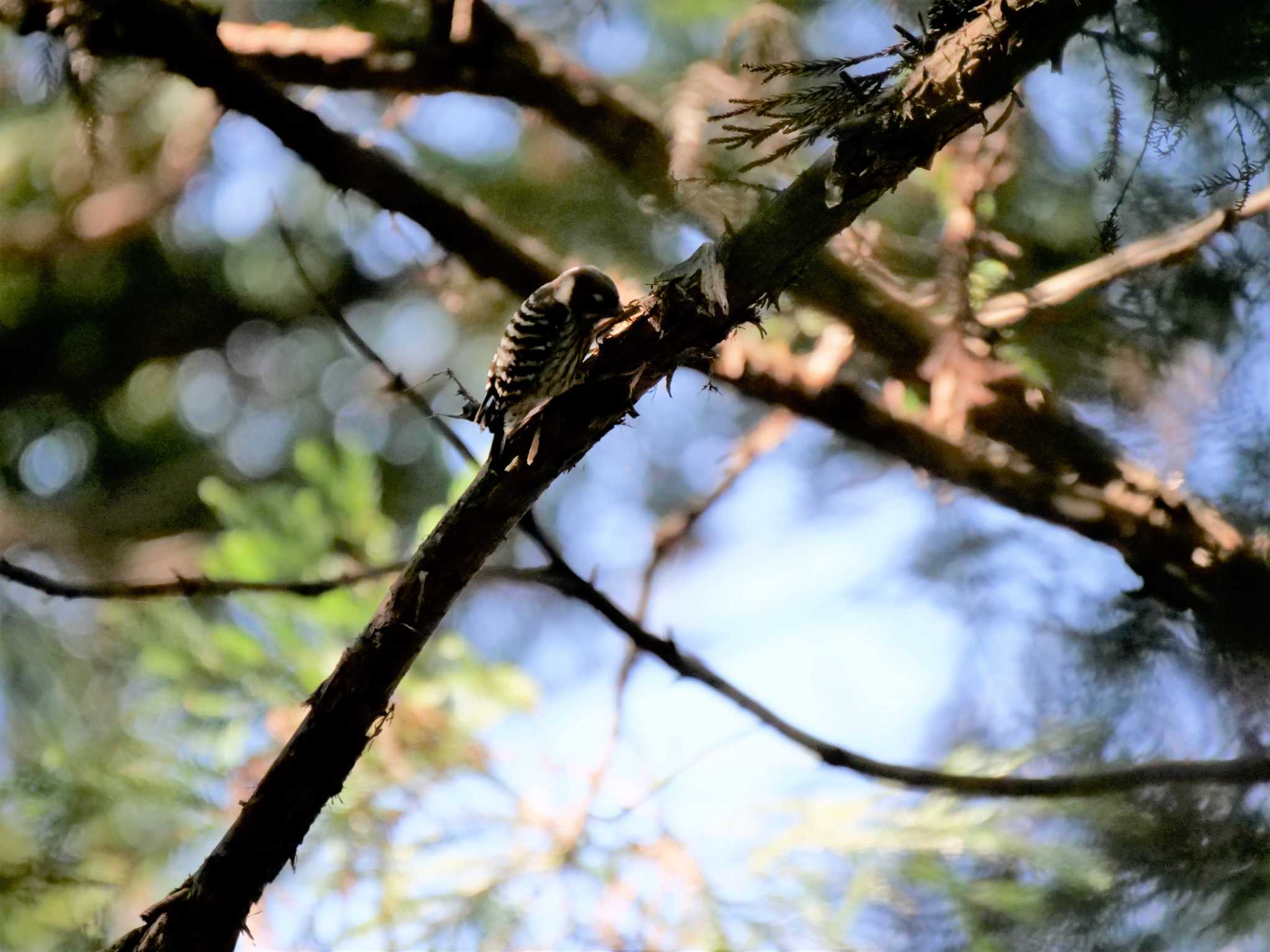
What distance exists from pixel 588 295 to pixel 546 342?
0.09 metres

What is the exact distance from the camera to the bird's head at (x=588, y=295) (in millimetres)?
1540

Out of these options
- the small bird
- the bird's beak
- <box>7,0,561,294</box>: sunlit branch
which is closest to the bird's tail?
the small bird

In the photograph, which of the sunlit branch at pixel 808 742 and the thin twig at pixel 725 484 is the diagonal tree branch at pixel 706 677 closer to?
the sunlit branch at pixel 808 742

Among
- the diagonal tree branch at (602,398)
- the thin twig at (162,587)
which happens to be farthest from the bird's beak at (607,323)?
the thin twig at (162,587)

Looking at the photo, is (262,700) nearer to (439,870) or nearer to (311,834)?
(311,834)

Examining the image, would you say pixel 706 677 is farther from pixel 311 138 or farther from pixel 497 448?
pixel 311 138

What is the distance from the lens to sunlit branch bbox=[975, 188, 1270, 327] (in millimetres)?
1351

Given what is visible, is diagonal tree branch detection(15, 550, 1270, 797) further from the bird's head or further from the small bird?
the bird's head

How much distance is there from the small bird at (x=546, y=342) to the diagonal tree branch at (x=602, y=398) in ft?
0.68

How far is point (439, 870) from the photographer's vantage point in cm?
206

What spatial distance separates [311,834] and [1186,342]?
1.81 meters

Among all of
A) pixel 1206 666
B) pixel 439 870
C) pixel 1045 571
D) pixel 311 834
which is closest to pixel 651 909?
pixel 439 870

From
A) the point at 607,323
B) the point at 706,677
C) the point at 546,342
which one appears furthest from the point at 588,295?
the point at 706,677

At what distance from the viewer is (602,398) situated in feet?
4.05
